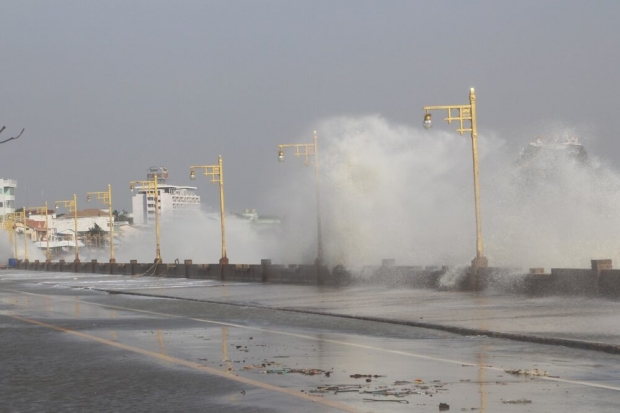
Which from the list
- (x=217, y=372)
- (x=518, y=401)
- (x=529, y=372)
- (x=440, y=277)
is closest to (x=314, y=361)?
(x=217, y=372)

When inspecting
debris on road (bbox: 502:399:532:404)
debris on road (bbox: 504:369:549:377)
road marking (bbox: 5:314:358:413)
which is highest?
road marking (bbox: 5:314:358:413)

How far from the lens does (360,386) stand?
1158 centimetres

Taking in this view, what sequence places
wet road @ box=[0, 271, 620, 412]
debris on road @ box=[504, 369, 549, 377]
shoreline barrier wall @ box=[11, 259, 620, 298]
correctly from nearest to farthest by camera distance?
wet road @ box=[0, 271, 620, 412], debris on road @ box=[504, 369, 549, 377], shoreline barrier wall @ box=[11, 259, 620, 298]

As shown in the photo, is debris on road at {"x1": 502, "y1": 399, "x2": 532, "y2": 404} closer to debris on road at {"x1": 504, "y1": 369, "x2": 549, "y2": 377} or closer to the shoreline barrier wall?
debris on road at {"x1": 504, "y1": 369, "x2": 549, "y2": 377}

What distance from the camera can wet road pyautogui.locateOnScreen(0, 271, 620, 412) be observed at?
10609mm

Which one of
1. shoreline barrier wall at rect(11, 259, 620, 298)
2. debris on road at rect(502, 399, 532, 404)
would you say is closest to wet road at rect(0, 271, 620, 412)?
debris on road at rect(502, 399, 532, 404)

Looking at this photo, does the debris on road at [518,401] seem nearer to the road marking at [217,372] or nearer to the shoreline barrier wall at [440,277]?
the road marking at [217,372]

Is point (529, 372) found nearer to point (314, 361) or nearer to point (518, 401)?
point (518, 401)

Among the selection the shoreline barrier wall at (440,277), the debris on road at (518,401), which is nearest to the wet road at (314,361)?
the debris on road at (518,401)

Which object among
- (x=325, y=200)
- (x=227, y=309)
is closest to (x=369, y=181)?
(x=325, y=200)

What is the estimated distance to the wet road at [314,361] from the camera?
10609mm

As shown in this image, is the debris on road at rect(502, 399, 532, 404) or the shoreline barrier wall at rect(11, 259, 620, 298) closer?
the debris on road at rect(502, 399, 532, 404)

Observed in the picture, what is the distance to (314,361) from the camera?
14.4 m

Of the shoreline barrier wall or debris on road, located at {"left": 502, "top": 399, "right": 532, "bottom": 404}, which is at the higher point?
the shoreline barrier wall
